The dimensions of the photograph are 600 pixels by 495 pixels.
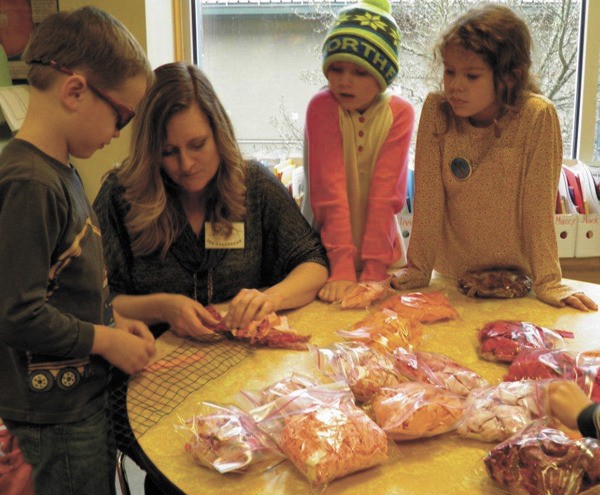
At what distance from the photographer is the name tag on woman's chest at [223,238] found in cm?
188

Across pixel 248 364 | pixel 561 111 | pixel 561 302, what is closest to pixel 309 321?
pixel 248 364

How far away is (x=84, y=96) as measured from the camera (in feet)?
4.33

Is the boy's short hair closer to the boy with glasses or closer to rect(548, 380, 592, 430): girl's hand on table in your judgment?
the boy with glasses

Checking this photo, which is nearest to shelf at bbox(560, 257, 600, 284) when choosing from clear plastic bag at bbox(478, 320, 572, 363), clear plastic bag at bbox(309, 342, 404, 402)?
clear plastic bag at bbox(478, 320, 572, 363)

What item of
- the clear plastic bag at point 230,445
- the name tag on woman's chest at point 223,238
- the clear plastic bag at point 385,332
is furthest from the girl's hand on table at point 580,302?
the clear plastic bag at point 230,445

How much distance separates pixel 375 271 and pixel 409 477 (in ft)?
3.53

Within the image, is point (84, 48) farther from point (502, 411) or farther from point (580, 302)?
point (580, 302)

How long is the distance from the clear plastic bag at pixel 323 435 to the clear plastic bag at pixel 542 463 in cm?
19

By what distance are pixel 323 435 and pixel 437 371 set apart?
364 mm

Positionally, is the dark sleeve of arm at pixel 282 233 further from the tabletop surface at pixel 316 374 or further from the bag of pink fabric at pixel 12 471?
the bag of pink fabric at pixel 12 471

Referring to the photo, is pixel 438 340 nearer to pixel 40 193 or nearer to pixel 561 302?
pixel 561 302

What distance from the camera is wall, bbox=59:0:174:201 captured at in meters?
2.70

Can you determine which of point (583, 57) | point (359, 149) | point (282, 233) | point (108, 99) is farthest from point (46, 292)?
point (583, 57)

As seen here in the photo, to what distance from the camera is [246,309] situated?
5.41 ft
